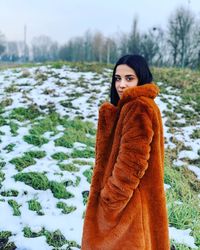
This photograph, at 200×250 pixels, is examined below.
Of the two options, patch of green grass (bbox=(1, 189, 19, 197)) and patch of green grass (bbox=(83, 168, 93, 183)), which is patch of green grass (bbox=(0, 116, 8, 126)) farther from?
patch of green grass (bbox=(1, 189, 19, 197))

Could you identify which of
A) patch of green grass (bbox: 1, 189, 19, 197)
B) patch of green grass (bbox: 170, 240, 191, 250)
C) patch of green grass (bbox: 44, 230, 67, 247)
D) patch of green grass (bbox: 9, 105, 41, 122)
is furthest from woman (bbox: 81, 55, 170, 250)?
patch of green grass (bbox: 9, 105, 41, 122)

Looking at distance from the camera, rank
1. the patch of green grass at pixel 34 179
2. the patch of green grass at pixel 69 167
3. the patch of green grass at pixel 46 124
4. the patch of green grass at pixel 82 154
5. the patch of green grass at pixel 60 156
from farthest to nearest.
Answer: the patch of green grass at pixel 46 124 < the patch of green grass at pixel 82 154 < the patch of green grass at pixel 60 156 < the patch of green grass at pixel 69 167 < the patch of green grass at pixel 34 179

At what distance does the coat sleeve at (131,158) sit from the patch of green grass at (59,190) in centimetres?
290

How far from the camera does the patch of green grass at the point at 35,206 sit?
Answer: 445cm

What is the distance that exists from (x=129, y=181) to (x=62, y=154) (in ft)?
14.4

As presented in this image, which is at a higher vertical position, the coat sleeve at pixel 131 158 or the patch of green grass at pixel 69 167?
the coat sleeve at pixel 131 158

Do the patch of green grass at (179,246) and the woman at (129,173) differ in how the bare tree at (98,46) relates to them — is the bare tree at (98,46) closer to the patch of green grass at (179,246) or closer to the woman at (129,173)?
the patch of green grass at (179,246)

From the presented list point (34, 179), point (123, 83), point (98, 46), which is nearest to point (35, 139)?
point (34, 179)

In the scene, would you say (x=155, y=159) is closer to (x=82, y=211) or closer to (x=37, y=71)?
(x=82, y=211)

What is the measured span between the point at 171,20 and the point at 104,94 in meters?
31.4

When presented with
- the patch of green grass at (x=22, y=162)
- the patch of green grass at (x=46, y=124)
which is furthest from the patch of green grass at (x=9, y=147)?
the patch of green grass at (x=46, y=124)

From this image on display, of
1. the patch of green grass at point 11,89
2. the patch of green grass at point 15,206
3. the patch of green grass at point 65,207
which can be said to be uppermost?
the patch of green grass at point 11,89

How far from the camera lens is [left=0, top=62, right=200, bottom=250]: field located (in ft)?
13.4

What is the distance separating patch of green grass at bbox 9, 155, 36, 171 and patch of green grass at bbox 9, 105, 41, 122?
2340mm
